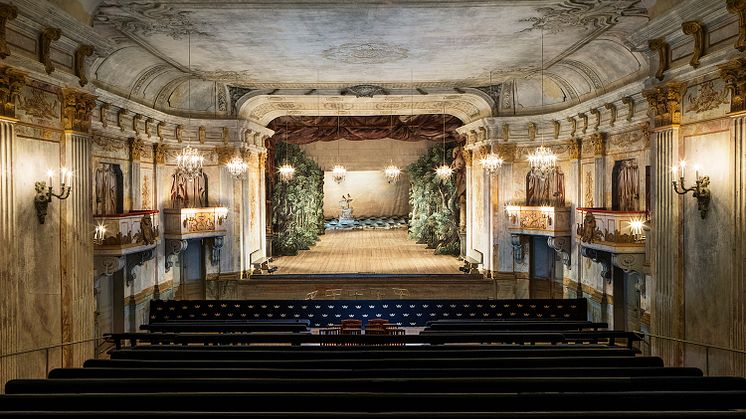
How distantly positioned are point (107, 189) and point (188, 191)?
379cm

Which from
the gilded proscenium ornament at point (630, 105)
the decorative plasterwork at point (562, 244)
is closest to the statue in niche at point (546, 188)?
the decorative plasterwork at point (562, 244)

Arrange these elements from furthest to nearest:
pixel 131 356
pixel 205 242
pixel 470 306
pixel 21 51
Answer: pixel 205 242 < pixel 470 306 < pixel 21 51 < pixel 131 356

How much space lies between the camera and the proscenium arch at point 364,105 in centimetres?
1923

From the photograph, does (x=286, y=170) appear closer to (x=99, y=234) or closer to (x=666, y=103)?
(x=99, y=234)

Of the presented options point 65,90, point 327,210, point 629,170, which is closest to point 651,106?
point 629,170

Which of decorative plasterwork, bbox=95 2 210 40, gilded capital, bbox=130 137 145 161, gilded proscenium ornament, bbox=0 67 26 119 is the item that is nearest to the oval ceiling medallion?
decorative plasterwork, bbox=95 2 210 40

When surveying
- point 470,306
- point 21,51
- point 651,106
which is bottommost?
point 470,306

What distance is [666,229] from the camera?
8.78m

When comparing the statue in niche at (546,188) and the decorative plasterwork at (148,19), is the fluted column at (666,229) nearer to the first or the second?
the decorative plasterwork at (148,19)

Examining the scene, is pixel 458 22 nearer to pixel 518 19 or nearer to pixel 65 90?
pixel 518 19

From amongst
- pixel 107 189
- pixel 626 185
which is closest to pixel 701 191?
pixel 626 185

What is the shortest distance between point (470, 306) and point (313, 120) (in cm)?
1487

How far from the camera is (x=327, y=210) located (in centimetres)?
3684

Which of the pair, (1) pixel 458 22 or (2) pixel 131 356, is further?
(1) pixel 458 22
